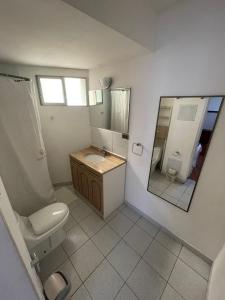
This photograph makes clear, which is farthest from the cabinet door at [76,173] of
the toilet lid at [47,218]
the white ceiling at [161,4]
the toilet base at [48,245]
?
the white ceiling at [161,4]

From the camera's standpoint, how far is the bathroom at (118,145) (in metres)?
0.87

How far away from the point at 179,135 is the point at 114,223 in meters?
1.44

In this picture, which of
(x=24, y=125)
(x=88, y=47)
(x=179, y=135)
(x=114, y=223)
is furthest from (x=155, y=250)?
(x=88, y=47)

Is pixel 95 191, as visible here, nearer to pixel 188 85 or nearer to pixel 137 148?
pixel 137 148

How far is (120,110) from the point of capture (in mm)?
1773

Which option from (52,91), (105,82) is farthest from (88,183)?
(52,91)

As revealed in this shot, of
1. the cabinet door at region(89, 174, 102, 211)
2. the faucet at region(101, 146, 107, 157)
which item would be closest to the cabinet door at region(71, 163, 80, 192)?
the cabinet door at region(89, 174, 102, 211)

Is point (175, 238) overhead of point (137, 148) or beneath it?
beneath

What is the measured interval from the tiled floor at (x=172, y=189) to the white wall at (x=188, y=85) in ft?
0.24

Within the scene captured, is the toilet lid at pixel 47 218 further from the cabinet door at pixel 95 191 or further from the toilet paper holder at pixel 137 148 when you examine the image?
the toilet paper holder at pixel 137 148

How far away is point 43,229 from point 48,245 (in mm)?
301

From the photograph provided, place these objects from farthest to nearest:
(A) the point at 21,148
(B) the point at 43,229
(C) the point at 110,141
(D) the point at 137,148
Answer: (C) the point at 110,141
(D) the point at 137,148
(A) the point at 21,148
(B) the point at 43,229

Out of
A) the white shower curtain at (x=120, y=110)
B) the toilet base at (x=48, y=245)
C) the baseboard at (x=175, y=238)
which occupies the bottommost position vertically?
the baseboard at (x=175, y=238)

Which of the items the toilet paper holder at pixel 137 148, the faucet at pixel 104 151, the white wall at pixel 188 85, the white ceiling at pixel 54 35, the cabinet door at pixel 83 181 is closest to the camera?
the white ceiling at pixel 54 35
